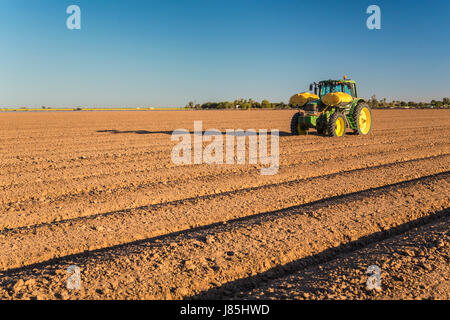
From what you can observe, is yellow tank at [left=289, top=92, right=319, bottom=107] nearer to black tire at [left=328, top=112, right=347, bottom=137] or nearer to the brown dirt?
black tire at [left=328, top=112, right=347, bottom=137]

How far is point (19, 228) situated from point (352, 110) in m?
11.3

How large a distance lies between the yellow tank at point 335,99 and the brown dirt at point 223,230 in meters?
4.23

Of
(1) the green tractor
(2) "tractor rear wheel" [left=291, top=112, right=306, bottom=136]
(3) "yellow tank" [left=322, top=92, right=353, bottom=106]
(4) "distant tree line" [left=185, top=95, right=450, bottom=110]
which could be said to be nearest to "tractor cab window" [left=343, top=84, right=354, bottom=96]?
(1) the green tractor

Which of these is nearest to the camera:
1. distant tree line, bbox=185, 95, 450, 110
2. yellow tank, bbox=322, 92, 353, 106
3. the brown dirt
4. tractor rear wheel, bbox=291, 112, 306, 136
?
the brown dirt

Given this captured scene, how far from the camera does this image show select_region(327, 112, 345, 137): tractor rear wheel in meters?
12.0

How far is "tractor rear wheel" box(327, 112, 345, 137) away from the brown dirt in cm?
449

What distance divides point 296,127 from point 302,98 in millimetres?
1173

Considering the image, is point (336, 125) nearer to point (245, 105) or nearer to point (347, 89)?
point (347, 89)

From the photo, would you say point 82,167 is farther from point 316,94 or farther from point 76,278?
point 316,94

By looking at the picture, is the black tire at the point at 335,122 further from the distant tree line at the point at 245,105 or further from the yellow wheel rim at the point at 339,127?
the distant tree line at the point at 245,105

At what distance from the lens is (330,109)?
12398mm
